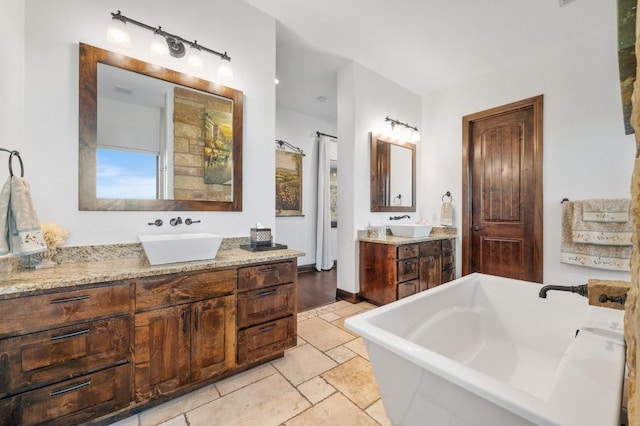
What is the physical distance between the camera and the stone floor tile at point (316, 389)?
162cm

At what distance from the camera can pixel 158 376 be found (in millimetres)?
1480

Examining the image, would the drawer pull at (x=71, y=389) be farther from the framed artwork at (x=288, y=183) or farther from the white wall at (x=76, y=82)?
the framed artwork at (x=288, y=183)

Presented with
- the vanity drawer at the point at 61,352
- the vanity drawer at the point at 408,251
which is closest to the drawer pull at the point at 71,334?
the vanity drawer at the point at 61,352

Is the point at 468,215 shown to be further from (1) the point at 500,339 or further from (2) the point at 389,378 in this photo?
(2) the point at 389,378

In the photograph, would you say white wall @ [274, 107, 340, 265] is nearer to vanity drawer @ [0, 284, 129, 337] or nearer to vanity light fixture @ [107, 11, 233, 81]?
vanity light fixture @ [107, 11, 233, 81]

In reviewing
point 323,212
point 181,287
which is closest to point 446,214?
point 323,212

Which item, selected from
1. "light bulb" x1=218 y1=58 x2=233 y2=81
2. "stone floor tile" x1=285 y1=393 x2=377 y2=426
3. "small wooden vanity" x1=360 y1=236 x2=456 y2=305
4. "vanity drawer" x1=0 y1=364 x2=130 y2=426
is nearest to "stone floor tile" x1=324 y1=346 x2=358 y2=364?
"stone floor tile" x1=285 y1=393 x2=377 y2=426

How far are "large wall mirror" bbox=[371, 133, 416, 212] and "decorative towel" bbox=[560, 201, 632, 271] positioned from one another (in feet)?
5.59

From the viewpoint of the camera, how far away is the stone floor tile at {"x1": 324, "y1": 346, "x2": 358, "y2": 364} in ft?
6.70

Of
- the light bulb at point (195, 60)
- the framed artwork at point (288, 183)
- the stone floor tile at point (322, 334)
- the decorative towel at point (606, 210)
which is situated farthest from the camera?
the framed artwork at point (288, 183)

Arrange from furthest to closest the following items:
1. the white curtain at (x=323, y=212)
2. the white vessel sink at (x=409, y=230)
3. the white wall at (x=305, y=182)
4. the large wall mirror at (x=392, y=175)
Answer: the white curtain at (x=323, y=212), the white wall at (x=305, y=182), the large wall mirror at (x=392, y=175), the white vessel sink at (x=409, y=230)

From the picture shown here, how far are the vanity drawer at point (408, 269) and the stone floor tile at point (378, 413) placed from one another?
1.55m

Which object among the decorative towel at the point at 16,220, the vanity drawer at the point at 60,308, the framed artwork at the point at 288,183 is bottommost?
the vanity drawer at the point at 60,308

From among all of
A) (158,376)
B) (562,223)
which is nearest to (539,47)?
(562,223)
